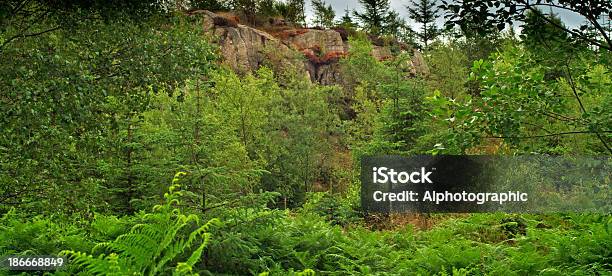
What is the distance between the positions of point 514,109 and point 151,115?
17.5 m

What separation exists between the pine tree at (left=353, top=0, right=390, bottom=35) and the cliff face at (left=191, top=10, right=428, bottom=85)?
1089 cm

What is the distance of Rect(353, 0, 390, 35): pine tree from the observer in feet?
184

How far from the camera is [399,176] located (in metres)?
10.8

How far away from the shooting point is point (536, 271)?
766 cm

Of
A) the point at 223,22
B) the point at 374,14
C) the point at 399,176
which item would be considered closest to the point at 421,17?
the point at 374,14

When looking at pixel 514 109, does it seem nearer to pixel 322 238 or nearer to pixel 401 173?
pixel 322 238

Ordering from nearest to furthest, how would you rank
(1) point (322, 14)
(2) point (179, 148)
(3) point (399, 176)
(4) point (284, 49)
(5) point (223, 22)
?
1. (2) point (179, 148)
2. (3) point (399, 176)
3. (5) point (223, 22)
4. (4) point (284, 49)
5. (1) point (322, 14)

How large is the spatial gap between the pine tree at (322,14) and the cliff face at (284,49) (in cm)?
999

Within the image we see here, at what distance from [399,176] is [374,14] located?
47.6m

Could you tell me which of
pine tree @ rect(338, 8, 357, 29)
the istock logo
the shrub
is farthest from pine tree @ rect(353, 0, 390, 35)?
the istock logo

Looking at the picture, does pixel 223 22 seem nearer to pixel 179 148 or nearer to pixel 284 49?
pixel 284 49

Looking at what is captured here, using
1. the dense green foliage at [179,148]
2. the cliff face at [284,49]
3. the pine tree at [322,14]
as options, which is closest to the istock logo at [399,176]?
the dense green foliage at [179,148]

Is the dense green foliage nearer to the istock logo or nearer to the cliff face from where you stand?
the istock logo

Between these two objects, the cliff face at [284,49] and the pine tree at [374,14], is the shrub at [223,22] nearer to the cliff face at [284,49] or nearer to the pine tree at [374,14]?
the cliff face at [284,49]
